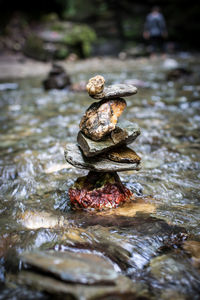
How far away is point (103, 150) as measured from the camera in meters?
2.65

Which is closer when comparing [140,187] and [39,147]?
[140,187]

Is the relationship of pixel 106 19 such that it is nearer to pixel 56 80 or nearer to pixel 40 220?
pixel 56 80

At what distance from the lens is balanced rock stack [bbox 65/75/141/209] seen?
2656 millimetres

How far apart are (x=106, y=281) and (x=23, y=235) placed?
102cm

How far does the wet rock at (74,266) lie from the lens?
161 centimetres

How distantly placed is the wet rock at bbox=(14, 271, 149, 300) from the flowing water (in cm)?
5

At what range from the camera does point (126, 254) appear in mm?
2111

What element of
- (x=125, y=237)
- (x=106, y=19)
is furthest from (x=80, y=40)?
(x=125, y=237)

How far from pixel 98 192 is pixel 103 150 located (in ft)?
1.50

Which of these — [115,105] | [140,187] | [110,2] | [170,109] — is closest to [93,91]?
[115,105]

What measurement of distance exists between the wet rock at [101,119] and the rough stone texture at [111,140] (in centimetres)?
6

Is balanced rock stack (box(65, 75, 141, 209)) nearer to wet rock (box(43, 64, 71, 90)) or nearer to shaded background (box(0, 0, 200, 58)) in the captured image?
wet rock (box(43, 64, 71, 90))

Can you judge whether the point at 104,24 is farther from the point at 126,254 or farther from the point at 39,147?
the point at 126,254

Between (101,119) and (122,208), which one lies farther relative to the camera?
(122,208)
